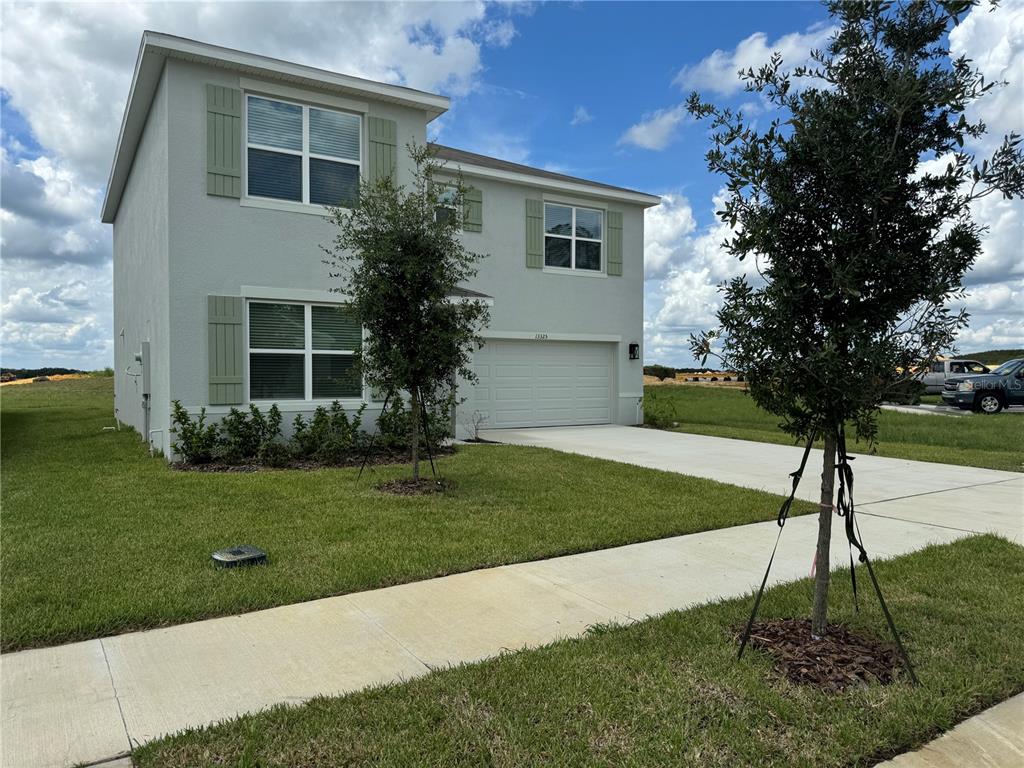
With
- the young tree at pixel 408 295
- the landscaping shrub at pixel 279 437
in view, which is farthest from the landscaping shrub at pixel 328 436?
the young tree at pixel 408 295

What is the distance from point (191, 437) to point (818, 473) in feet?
30.3

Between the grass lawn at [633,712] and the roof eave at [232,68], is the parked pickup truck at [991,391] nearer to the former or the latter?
the roof eave at [232,68]

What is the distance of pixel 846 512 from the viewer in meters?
3.60

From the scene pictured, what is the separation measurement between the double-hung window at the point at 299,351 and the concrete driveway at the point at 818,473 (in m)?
3.63

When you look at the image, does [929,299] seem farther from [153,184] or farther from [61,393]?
[61,393]

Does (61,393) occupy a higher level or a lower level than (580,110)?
lower

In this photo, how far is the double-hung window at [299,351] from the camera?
10.6m

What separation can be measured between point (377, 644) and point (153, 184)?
10392 millimetres

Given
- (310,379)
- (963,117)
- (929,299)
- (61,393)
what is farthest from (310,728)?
(61,393)

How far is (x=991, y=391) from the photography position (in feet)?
66.6

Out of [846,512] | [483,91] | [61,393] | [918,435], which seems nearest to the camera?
[846,512]

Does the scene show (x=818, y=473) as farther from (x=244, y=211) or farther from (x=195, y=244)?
(x=195, y=244)

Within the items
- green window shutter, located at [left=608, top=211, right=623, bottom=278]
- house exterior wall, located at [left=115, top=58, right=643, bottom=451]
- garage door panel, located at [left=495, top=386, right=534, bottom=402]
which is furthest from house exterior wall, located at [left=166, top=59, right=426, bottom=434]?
green window shutter, located at [left=608, top=211, right=623, bottom=278]

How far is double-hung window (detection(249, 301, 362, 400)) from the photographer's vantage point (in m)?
10.6
